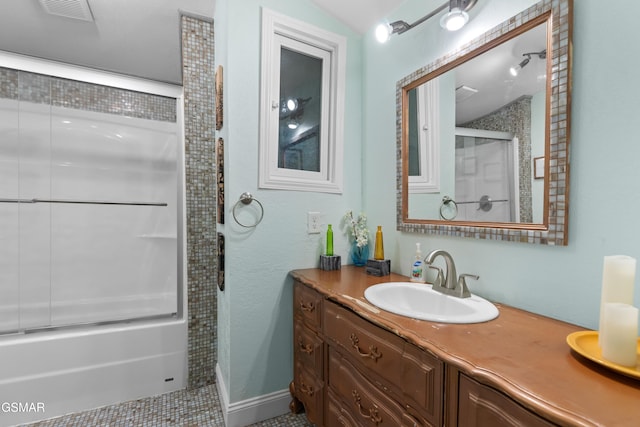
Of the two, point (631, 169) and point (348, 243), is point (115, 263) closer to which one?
point (348, 243)

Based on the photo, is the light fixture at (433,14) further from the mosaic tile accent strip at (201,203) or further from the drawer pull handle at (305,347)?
the drawer pull handle at (305,347)

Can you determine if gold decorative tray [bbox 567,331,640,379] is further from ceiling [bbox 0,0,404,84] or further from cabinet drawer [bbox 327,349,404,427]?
ceiling [bbox 0,0,404,84]

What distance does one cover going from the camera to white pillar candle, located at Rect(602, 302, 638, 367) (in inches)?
22.7

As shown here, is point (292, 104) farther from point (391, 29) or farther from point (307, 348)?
point (307, 348)

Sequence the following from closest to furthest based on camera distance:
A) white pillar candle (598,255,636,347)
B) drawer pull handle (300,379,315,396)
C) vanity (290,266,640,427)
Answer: vanity (290,266,640,427)
white pillar candle (598,255,636,347)
drawer pull handle (300,379,315,396)

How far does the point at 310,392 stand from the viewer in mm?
1386

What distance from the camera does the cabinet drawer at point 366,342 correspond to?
0.85 m

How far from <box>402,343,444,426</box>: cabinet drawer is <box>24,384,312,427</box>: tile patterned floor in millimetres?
1055

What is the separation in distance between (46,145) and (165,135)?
0.84 meters

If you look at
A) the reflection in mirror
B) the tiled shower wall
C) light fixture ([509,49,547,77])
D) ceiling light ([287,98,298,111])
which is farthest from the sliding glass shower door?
light fixture ([509,49,547,77])

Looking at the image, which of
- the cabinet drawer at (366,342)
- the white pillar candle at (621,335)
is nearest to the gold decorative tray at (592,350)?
the white pillar candle at (621,335)

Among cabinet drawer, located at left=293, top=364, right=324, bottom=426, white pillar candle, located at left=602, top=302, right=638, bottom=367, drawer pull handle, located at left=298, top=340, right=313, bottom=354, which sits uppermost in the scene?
white pillar candle, located at left=602, top=302, right=638, bottom=367

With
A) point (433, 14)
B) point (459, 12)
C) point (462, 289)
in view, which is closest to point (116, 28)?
point (433, 14)

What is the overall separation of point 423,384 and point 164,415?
1666 mm
